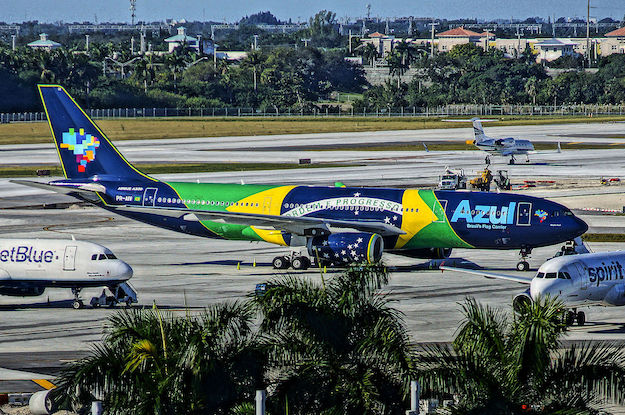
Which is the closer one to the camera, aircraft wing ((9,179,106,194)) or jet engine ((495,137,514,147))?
aircraft wing ((9,179,106,194))

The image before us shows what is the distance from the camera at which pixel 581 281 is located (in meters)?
41.4

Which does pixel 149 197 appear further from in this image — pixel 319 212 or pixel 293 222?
pixel 319 212

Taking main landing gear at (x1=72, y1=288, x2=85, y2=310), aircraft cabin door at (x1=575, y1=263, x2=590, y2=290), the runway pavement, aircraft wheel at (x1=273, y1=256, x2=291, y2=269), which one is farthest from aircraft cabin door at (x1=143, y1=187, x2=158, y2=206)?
aircraft cabin door at (x1=575, y1=263, x2=590, y2=290)

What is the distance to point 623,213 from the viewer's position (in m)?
86.2

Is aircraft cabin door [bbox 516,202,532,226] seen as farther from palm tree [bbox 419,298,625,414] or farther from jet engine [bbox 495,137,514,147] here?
jet engine [bbox 495,137,514,147]

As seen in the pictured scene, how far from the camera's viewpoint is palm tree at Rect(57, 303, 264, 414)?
19.4 meters

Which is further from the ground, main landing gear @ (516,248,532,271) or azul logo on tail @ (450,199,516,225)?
azul logo on tail @ (450,199,516,225)

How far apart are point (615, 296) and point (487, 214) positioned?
1463 cm

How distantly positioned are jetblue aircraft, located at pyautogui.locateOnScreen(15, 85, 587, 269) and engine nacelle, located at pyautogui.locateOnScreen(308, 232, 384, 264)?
2.3 inches

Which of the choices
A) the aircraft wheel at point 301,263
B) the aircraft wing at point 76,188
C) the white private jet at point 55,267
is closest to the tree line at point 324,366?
the white private jet at point 55,267

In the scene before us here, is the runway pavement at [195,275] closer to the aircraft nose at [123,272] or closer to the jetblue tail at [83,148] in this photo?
the aircraft nose at [123,272]

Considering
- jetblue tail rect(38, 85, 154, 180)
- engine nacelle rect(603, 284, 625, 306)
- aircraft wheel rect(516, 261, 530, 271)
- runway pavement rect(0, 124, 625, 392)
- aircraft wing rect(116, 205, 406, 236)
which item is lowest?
runway pavement rect(0, 124, 625, 392)

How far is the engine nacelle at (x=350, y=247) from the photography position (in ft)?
181

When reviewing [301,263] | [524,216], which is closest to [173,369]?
[524,216]
